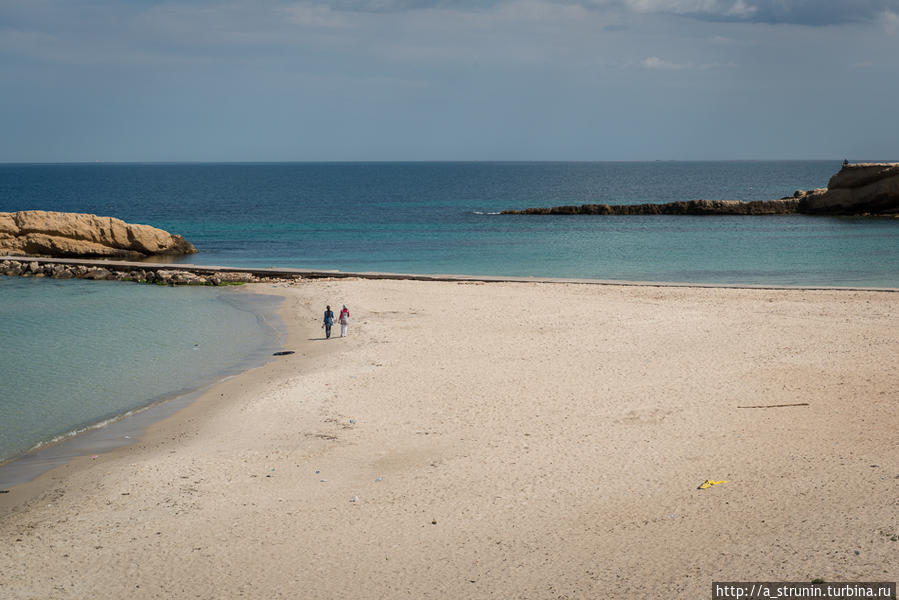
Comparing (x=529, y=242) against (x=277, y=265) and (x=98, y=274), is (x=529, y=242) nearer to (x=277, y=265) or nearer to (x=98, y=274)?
(x=277, y=265)

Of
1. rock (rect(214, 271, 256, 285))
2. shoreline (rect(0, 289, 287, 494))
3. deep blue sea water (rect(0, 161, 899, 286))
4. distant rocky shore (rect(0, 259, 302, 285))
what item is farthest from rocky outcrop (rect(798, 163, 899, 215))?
shoreline (rect(0, 289, 287, 494))

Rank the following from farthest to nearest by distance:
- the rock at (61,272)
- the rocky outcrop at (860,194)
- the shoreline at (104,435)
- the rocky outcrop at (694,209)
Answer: the rocky outcrop at (694,209), the rocky outcrop at (860,194), the rock at (61,272), the shoreline at (104,435)

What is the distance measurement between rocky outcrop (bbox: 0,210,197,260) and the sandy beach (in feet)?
102

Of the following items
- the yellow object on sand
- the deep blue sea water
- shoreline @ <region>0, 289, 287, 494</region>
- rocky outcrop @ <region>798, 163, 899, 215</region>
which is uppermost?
rocky outcrop @ <region>798, 163, 899, 215</region>

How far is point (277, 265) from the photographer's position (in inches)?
1767

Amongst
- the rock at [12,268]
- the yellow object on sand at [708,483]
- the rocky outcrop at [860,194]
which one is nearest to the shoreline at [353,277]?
the rock at [12,268]

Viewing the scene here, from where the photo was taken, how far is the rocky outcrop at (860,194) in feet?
224

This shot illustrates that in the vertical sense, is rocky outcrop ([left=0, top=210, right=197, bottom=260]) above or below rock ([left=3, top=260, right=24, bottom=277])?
above

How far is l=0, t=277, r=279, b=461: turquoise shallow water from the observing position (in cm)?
1730

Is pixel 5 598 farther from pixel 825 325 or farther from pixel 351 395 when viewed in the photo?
pixel 825 325

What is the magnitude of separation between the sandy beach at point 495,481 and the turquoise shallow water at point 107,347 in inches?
84.1

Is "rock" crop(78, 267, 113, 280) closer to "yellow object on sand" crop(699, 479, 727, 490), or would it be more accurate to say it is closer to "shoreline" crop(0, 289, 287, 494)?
"shoreline" crop(0, 289, 287, 494)

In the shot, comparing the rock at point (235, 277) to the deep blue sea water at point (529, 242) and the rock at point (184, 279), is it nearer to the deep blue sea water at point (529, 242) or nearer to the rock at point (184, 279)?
the rock at point (184, 279)

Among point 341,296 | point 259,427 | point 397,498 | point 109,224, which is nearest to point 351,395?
point 259,427
